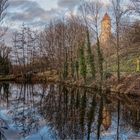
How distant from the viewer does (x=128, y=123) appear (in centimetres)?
2430

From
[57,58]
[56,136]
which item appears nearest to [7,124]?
[56,136]

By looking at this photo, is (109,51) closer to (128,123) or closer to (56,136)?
(128,123)

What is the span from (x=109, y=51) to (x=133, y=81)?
110ft

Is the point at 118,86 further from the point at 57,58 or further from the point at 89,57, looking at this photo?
the point at 57,58

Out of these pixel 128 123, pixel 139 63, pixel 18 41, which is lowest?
pixel 128 123

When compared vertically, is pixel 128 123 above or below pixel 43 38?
below

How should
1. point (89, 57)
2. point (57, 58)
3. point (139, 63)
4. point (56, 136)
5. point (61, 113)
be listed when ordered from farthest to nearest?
point (57, 58), point (89, 57), point (139, 63), point (61, 113), point (56, 136)

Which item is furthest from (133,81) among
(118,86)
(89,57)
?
(89,57)

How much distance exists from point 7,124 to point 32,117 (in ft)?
10.5

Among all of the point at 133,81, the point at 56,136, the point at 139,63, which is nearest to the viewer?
the point at 56,136

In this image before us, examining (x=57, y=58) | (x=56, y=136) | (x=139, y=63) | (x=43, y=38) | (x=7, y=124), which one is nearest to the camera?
(x=56, y=136)

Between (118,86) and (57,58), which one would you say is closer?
(118,86)

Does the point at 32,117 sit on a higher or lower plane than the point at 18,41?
lower

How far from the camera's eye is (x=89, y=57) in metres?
67.3
